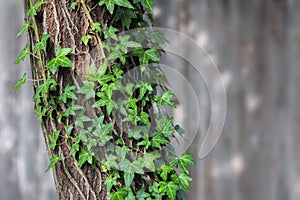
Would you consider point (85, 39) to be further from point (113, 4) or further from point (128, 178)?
point (128, 178)

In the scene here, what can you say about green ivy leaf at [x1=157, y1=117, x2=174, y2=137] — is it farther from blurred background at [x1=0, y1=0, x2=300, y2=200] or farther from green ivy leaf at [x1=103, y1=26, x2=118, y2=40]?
blurred background at [x1=0, y1=0, x2=300, y2=200]

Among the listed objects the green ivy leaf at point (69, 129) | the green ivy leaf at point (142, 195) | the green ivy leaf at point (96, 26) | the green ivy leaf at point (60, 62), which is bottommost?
the green ivy leaf at point (142, 195)

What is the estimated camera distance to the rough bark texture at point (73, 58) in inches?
43.5

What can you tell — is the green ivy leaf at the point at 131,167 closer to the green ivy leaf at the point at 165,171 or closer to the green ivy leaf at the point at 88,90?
the green ivy leaf at the point at 165,171

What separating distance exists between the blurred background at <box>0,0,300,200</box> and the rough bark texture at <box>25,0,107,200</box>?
0.99 metres

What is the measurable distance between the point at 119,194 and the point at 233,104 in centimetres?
113

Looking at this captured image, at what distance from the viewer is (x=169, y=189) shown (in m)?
1.11

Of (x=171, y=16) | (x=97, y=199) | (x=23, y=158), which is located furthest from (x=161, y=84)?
(x=23, y=158)

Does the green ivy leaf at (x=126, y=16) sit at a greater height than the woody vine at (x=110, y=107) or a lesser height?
greater

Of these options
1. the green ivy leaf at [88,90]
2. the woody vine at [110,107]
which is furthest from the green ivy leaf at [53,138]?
the green ivy leaf at [88,90]

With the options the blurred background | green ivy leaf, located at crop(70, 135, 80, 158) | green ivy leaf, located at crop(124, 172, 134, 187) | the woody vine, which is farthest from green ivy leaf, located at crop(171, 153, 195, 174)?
the blurred background

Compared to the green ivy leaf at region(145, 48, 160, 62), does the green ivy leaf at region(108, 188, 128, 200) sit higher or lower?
lower

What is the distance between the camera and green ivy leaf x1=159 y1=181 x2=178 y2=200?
110cm

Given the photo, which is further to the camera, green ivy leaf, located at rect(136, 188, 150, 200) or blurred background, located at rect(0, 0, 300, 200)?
blurred background, located at rect(0, 0, 300, 200)
